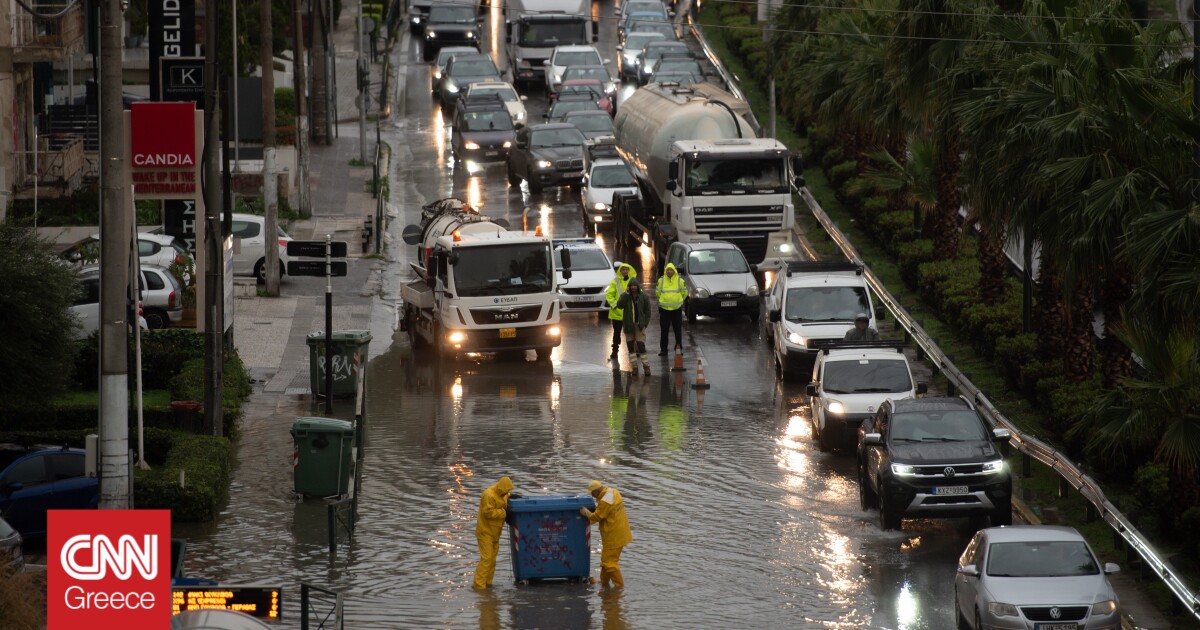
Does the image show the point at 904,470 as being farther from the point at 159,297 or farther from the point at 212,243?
the point at 159,297

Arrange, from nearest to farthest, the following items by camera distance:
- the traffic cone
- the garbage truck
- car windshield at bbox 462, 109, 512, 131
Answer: the traffic cone < car windshield at bbox 462, 109, 512, 131 < the garbage truck

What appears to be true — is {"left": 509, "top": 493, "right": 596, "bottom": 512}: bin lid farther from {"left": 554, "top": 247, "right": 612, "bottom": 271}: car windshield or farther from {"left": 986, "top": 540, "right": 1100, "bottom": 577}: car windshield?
{"left": 554, "top": 247, "right": 612, "bottom": 271}: car windshield

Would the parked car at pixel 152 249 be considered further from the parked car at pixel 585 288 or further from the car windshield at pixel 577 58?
the car windshield at pixel 577 58

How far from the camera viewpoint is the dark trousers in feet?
103

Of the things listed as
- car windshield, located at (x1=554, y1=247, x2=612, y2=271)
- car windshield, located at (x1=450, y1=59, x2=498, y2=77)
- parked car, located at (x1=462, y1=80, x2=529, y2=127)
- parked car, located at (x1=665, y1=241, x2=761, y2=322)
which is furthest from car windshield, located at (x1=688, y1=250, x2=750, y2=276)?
car windshield, located at (x1=450, y1=59, x2=498, y2=77)

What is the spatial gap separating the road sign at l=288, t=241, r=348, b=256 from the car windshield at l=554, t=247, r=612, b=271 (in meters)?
9.61

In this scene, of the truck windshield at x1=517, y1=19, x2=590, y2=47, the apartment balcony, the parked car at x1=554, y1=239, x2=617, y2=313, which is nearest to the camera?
the parked car at x1=554, y1=239, x2=617, y2=313

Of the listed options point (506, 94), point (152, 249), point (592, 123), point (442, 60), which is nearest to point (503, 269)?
point (152, 249)

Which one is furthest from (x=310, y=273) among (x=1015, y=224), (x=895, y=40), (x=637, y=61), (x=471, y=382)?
(x=637, y=61)

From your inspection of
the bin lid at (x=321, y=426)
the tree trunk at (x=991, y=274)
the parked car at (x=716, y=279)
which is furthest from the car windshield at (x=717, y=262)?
the bin lid at (x=321, y=426)

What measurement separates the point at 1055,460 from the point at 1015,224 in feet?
11.0

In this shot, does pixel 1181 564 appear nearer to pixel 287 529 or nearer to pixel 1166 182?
pixel 1166 182

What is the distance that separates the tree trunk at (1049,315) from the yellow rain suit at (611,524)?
10.4m

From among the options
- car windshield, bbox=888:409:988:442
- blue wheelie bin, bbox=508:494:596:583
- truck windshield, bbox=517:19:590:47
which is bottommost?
blue wheelie bin, bbox=508:494:596:583
